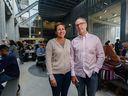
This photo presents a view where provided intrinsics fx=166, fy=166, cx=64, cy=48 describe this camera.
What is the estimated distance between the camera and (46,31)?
2352 centimetres

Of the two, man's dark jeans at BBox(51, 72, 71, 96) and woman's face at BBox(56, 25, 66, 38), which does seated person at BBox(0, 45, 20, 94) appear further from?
woman's face at BBox(56, 25, 66, 38)

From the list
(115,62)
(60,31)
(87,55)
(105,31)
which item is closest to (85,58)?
(87,55)

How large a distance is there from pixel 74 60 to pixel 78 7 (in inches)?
537

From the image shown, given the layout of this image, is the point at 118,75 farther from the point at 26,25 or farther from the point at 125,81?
the point at 26,25

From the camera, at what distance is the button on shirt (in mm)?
1855

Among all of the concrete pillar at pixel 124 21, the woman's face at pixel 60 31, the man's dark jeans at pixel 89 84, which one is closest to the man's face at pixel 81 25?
the woman's face at pixel 60 31

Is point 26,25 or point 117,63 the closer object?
point 117,63

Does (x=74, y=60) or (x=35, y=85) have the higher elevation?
(x=74, y=60)

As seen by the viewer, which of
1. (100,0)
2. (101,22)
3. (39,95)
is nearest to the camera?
(39,95)

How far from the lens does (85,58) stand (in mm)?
1859

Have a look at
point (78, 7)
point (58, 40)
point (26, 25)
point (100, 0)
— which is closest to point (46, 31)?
point (26, 25)

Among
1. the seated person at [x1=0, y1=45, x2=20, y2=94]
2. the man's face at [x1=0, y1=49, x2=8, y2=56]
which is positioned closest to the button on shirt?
the seated person at [x1=0, y1=45, x2=20, y2=94]

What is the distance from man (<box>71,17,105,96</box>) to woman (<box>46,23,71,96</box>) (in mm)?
157

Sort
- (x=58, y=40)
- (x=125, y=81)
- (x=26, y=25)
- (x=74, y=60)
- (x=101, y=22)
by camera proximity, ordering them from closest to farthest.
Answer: (x=74, y=60), (x=58, y=40), (x=125, y=81), (x=101, y=22), (x=26, y=25)
